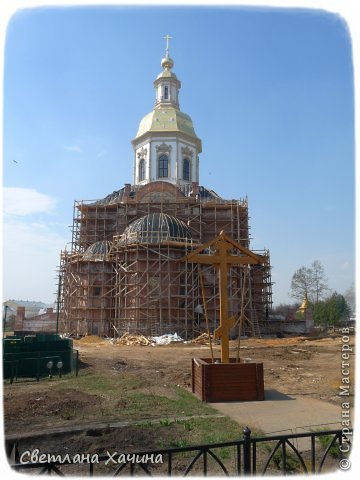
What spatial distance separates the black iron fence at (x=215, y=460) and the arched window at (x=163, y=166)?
131ft

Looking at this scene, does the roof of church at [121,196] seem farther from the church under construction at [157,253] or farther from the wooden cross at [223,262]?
the wooden cross at [223,262]

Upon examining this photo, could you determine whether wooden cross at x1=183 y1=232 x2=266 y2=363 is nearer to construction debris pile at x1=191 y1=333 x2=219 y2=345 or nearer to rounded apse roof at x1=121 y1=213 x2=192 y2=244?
construction debris pile at x1=191 y1=333 x2=219 y2=345

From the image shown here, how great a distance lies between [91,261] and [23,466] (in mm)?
32821

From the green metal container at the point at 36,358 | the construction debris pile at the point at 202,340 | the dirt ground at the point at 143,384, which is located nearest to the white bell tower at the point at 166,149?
the construction debris pile at the point at 202,340

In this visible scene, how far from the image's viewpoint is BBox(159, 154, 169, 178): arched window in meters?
45.2

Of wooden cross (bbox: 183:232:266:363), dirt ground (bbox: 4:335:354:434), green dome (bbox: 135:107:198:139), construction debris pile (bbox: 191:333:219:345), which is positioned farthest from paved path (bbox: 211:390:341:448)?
green dome (bbox: 135:107:198:139)

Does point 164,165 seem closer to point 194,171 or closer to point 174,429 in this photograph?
point 194,171

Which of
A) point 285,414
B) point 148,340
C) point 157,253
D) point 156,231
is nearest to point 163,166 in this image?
point 156,231

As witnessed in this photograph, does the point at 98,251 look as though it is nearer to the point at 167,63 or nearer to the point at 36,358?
the point at 36,358

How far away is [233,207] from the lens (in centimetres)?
3903

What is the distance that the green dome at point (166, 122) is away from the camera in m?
45.7

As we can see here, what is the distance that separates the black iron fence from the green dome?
41.9 meters

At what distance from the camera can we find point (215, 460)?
4.85 meters

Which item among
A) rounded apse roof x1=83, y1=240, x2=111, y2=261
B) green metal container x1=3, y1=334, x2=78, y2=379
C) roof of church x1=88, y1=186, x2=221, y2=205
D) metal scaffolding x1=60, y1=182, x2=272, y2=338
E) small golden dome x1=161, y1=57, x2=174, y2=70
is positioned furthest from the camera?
small golden dome x1=161, y1=57, x2=174, y2=70
